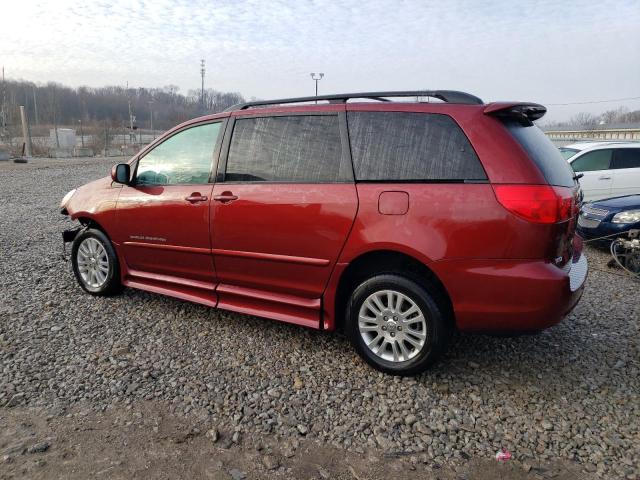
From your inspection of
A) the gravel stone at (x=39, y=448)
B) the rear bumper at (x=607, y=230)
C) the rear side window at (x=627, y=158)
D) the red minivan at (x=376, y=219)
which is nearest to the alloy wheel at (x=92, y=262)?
the red minivan at (x=376, y=219)

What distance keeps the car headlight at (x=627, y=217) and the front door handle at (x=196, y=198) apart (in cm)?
577

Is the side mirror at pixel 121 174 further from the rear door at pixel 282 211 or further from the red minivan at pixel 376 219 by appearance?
the rear door at pixel 282 211

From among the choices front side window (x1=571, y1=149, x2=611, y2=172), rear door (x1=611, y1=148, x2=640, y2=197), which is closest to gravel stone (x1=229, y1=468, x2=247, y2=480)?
front side window (x1=571, y1=149, x2=611, y2=172)

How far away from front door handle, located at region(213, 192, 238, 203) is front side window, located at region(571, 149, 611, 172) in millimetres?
7992

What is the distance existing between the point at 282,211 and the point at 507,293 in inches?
63.4

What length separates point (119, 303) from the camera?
175 inches

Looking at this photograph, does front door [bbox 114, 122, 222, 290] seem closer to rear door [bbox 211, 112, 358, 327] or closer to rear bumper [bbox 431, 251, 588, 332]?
rear door [bbox 211, 112, 358, 327]

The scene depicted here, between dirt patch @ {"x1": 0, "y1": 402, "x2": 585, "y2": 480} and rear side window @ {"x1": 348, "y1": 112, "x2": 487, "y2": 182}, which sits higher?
rear side window @ {"x1": 348, "y1": 112, "x2": 487, "y2": 182}

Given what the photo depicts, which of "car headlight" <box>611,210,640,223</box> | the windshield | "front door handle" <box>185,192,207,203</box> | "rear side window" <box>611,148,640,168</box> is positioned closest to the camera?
"front door handle" <box>185,192,207,203</box>

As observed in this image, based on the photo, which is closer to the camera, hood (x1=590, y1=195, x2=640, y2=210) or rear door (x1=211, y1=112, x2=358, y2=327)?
rear door (x1=211, y1=112, x2=358, y2=327)

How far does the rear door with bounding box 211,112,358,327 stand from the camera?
10.7 ft

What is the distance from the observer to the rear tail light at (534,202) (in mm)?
2740

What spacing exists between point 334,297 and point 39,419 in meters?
1.94

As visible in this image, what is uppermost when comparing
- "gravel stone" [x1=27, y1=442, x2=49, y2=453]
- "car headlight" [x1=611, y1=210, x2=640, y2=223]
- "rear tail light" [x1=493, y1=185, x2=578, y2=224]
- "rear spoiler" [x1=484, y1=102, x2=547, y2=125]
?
"rear spoiler" [x1=484, y1=102, x2=547, y2=125]
